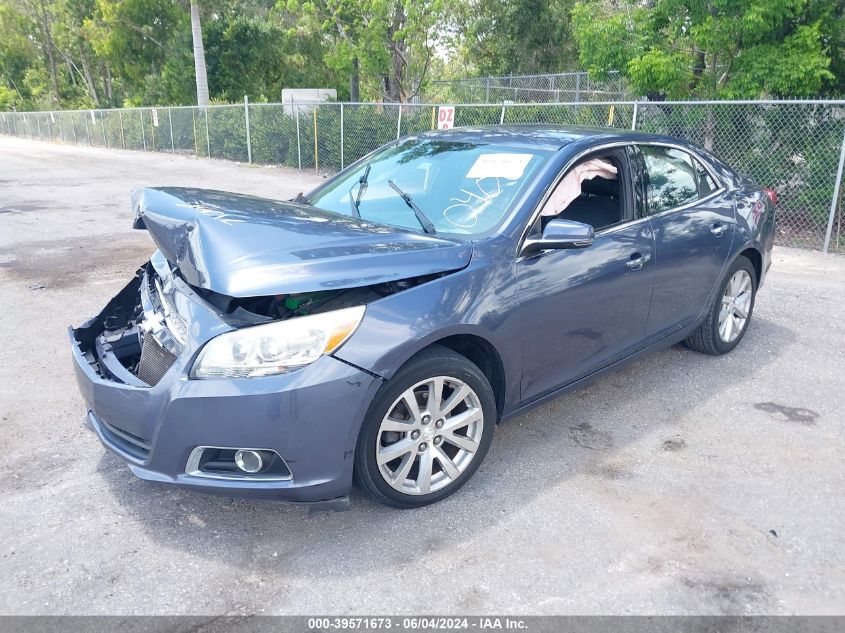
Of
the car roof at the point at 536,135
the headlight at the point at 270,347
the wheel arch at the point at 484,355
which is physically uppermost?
the car roof at the point at 536,135

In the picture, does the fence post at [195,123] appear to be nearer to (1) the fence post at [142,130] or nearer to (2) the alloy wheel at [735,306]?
(1) the fence post at [142,130]

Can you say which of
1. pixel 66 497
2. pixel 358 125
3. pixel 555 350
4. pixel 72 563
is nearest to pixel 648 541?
pixel 555 350

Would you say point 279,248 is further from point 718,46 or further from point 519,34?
point 519,34

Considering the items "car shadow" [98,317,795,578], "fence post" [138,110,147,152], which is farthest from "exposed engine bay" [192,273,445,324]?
"fence post" [138,110,147,152]

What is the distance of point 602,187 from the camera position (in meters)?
4.17

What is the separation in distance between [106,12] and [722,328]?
3918 cm

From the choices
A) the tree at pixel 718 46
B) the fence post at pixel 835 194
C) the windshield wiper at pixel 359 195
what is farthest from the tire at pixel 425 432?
the tree at pixel 718 46

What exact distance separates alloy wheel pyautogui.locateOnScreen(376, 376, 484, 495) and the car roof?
1.61m

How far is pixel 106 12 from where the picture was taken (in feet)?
118

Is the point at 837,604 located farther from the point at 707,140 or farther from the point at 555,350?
the point at 707,140

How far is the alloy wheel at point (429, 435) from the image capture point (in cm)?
301

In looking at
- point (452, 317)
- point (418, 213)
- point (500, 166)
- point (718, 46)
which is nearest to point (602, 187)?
point (500, 166)

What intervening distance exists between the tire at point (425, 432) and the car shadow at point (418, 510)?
143 millimetres

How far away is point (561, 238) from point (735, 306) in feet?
8.08
